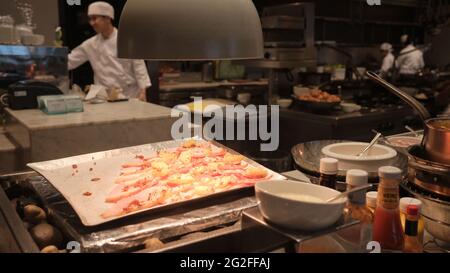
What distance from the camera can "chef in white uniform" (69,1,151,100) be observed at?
4223 millimetres

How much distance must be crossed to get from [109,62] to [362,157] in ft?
11.6

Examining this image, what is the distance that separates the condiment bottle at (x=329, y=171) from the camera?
46.7 inches

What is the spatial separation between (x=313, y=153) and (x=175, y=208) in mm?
690

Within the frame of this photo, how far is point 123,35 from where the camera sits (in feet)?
3.68

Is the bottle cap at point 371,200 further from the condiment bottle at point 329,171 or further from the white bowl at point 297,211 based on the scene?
the white bowl at point 297,211

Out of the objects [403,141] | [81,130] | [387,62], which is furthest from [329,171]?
[387,62]

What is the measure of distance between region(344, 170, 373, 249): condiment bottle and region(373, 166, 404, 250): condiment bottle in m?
0.03

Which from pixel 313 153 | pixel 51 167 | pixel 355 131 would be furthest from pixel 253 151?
pixel 51 167

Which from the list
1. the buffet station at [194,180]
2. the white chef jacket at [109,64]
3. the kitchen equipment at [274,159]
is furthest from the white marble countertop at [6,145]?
the kitchen equipment at [274,159]

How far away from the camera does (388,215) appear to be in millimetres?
1059

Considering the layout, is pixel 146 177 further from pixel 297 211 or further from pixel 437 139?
pixel 437 139

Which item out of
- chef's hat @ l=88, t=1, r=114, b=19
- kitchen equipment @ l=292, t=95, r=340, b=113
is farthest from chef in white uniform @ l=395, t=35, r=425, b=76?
chef's hat @ l=88, t=1, r=114, b=19

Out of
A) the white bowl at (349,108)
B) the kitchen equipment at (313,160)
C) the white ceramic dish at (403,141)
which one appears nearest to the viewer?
the kitchen equipment at (313,160)
